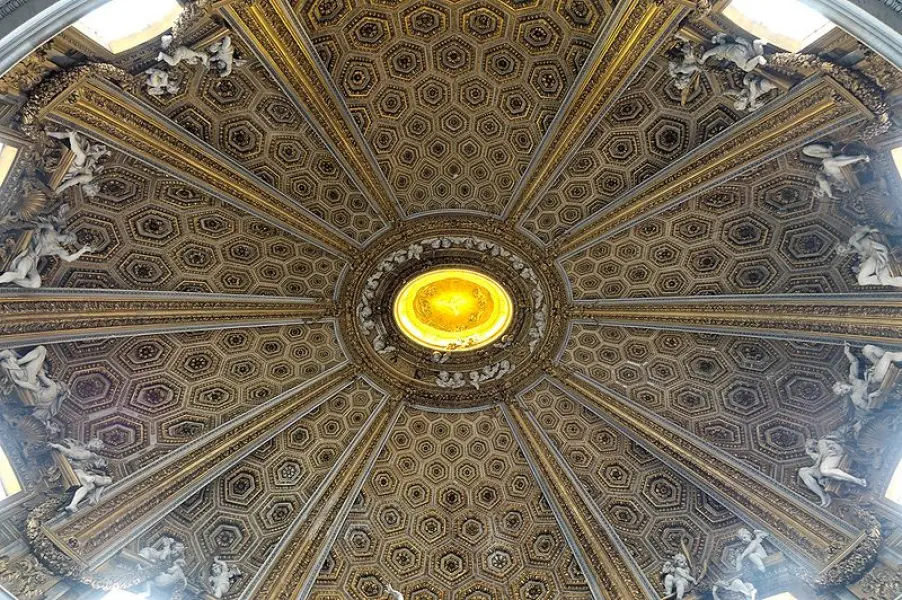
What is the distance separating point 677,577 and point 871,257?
30.4 feet

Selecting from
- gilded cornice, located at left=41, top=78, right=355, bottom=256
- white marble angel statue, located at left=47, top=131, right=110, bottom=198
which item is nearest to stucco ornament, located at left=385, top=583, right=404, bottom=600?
gilded cornice, located at left=41, top=78, right=355, bottom=256

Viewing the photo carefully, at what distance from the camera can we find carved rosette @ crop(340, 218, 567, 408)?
68.3ft

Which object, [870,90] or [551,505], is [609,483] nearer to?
[551,505]

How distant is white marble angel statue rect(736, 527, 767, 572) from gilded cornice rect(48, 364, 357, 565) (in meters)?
12.0

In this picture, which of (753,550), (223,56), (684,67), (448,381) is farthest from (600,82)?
(753,550)

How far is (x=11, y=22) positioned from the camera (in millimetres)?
9516

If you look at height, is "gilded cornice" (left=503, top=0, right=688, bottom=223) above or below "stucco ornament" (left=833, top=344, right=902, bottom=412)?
above

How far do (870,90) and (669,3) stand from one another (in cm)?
417

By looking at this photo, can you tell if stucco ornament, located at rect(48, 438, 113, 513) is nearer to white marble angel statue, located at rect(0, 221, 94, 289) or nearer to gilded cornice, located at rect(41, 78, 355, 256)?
white marble angel statue, located at rect(0, 221, 94, 289)

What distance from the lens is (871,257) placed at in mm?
14484

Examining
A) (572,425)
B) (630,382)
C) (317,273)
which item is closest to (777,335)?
(630,382)

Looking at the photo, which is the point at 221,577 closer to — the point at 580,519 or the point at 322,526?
the point at 322,526

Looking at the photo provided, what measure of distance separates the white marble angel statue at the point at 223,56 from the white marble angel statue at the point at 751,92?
441 inches

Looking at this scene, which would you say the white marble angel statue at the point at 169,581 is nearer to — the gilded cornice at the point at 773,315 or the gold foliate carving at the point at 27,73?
the gold foliate carving at the point at 27,73
